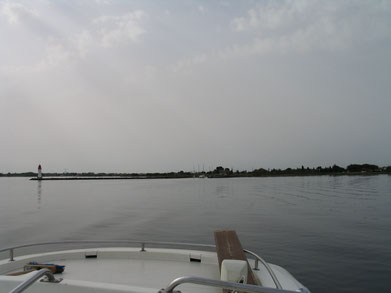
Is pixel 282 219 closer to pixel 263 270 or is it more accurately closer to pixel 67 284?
pixel 263 270

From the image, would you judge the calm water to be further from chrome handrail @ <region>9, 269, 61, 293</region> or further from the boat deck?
chrome handrail @ <region>9, 269, 61, 293</region>

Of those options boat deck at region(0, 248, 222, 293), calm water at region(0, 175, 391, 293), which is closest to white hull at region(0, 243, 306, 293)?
boat deck at region(0, 248, 222, 293)

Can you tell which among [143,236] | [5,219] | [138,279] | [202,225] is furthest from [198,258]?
[5,219]

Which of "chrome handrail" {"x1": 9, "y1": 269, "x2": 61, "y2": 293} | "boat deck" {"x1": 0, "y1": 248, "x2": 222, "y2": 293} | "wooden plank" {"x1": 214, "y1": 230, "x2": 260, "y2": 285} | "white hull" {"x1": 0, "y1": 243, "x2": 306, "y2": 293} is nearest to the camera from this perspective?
"chrome handrail" {"x1": 9, "y1": 269, "x2": 61, "y2": 293}

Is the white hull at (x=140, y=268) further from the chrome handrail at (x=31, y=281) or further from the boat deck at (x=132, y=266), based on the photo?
the chrome handrail at (x=31, y=281)

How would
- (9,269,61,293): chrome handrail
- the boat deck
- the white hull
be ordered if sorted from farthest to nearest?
the boat deck, the white hull, (9,269,61,293): chrome handrail

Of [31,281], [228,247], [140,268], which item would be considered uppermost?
[31,281]

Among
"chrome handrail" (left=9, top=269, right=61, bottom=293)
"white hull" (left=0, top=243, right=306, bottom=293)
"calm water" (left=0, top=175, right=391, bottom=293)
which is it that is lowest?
"calm water" (left=0, top=175, right=391, bottom=293)

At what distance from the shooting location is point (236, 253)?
5500 millimetres

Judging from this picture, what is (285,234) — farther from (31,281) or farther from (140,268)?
(31,281)

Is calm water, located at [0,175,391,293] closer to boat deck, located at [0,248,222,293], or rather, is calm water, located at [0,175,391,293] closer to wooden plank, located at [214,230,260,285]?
wooden plank, located at [214,230,260,285]

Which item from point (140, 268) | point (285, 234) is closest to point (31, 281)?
point (140, 268)

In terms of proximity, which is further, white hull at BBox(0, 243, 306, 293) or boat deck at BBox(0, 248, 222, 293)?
boat deck at BBox(0, 248, 222, 293)

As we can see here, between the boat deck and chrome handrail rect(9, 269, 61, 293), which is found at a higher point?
chrome handrail rect(9, 269, 61, 293)
